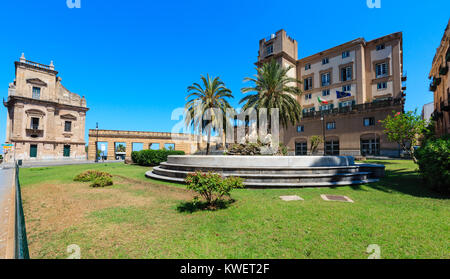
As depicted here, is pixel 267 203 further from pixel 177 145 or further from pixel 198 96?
pixel 177 145

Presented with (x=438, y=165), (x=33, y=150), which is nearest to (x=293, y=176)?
(x=438, y=165)

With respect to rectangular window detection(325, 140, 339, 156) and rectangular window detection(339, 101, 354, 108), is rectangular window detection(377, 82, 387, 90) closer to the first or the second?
rectangular window detection(339, 101, 354, 108)

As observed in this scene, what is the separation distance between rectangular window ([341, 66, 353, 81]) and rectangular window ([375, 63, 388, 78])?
365 cm

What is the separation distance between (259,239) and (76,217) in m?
4.72

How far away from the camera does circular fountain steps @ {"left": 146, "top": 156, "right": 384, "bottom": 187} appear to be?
28.7 feet

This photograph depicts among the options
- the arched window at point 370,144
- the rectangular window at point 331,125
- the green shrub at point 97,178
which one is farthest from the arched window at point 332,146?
the green shrub at point 97,178

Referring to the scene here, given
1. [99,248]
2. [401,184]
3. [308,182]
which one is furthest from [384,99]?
[99,248]

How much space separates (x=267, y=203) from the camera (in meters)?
6.05

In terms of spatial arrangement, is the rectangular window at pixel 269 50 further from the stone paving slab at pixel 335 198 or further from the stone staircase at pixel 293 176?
the stone paving slab at pixel 335 198

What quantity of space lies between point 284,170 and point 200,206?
5002mm

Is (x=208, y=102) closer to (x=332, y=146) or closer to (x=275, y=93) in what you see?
(x=275, y=93)
